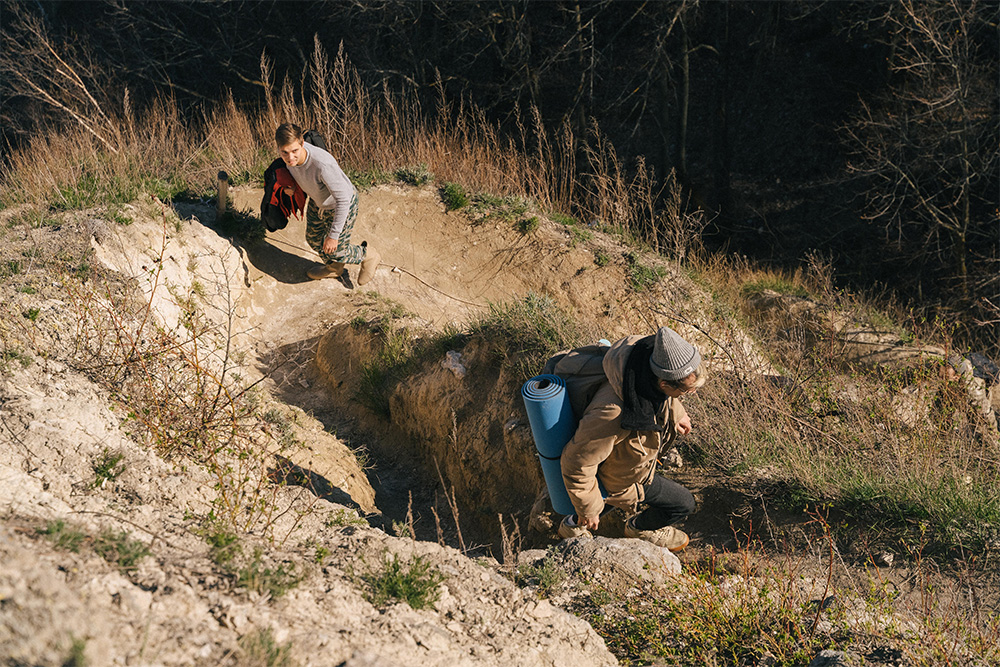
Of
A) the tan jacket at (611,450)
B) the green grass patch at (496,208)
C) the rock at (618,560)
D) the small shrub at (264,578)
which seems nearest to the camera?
the small shrub at (264,578)

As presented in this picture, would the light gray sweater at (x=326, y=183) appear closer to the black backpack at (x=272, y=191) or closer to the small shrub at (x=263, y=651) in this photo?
the black backpack at (x=272, y=191)

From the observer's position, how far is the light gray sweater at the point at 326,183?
585cm

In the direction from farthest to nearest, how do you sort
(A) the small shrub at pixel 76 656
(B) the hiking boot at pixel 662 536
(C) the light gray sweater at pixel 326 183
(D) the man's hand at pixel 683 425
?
(C) the light gray sweater at pixel 326 183 < (B) the hiking boot at pixel 662 536 < (D) the man's hand at pixel 683 425 < (A) the small shrub at pixel 76 656

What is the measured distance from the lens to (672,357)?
3168mm

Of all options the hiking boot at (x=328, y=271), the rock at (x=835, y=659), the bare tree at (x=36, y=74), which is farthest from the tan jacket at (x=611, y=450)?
the bare tree at (x=36, y=74)

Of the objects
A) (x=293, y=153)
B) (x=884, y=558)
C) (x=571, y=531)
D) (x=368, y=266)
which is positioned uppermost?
(x=293, y=153)

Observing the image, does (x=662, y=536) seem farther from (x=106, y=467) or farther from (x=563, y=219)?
(x=563, y=219)

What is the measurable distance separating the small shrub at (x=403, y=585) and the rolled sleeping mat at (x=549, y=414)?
0.89 m

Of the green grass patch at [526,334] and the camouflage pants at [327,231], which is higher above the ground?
the camouflage pants at [327,231]

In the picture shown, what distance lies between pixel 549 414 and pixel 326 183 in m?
3.31


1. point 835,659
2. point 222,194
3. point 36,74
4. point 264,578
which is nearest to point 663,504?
point 835,659

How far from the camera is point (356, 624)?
282 centimetres

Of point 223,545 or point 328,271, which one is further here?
point 328,271

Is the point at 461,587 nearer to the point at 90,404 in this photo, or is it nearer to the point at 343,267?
the point at 90,404
